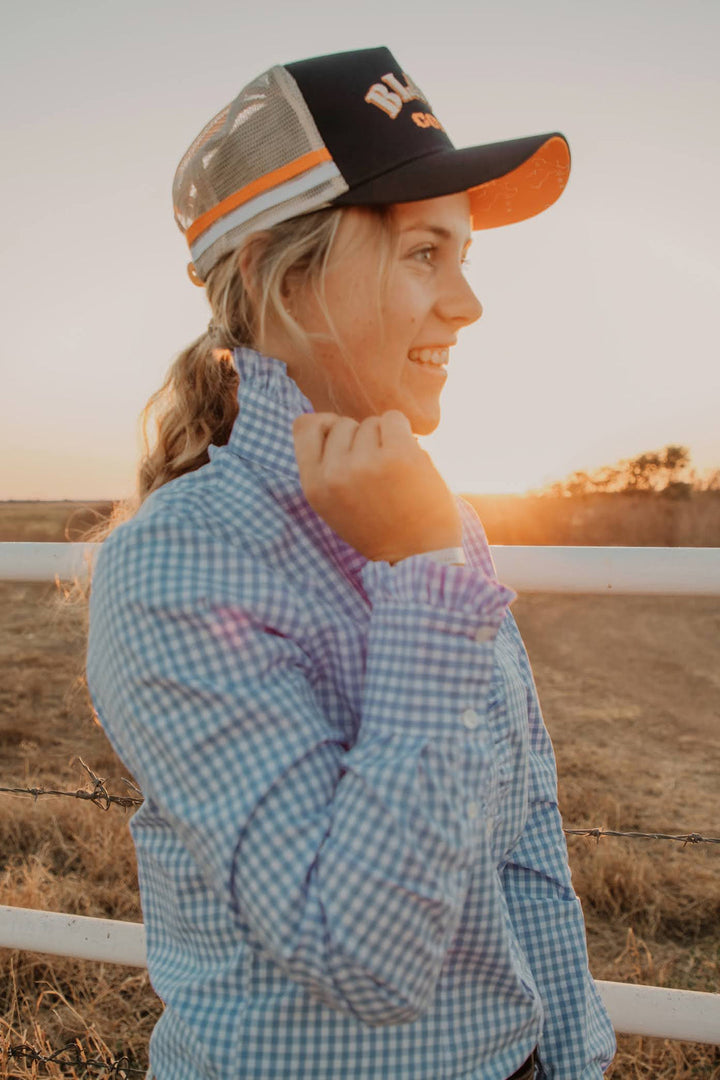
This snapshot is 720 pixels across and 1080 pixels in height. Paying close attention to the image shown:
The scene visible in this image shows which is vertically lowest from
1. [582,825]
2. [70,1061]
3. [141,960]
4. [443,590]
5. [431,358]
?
[582,825]

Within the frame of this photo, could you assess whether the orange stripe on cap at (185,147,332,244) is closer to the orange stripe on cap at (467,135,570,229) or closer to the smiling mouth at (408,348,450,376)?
the smiling mouth at (408,348,450,376)

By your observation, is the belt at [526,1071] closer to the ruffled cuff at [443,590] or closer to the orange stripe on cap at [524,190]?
the ruffled cuff at [443,590]

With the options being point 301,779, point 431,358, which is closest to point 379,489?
point 301,779

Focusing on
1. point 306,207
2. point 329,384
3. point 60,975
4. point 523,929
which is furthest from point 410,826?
point 60,975

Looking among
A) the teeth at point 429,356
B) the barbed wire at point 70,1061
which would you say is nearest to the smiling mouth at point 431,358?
the teeth at point 429,356

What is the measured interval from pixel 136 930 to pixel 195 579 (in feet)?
4.06

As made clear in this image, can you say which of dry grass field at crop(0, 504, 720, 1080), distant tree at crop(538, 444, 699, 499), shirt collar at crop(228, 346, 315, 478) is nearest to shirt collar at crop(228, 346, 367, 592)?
shirt collar at crop(228, 346, 315, 478)

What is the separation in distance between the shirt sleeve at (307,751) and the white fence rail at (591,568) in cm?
72

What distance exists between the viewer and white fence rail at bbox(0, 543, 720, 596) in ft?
4.90

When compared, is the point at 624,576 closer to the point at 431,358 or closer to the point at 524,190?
the point at 431,358

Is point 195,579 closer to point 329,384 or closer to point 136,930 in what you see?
point 329,384

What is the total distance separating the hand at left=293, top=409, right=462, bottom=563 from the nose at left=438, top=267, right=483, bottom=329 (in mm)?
364

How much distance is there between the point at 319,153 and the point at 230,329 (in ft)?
0.94

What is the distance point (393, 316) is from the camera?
3.82ft
